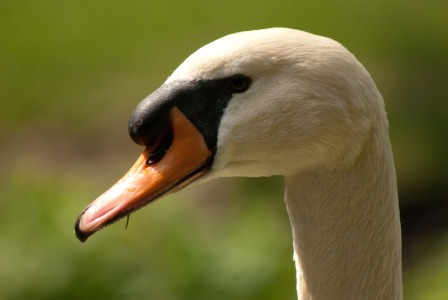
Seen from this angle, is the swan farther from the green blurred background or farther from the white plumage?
the green blurred background

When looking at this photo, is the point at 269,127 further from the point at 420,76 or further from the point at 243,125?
the point at 420,76

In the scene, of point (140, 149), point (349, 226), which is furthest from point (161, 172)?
point (140, 149)

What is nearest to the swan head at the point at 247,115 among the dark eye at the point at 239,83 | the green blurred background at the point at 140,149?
the dark eye at the point at 239,83

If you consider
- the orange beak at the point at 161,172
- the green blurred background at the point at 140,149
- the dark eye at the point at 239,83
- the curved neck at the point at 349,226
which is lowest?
the green blurred background at the point at 140,149

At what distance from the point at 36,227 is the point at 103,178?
1.04 metres

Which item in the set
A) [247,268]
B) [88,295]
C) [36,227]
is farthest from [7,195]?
[247,268]

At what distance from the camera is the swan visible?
1.58 metres

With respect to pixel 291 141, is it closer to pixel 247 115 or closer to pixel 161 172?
pixel 247 115

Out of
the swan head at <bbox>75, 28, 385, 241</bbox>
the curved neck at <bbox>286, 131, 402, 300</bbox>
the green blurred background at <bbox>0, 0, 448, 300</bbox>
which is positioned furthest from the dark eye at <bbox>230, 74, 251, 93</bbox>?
the green blurred background at <bbox>0, 0, 448, 300</bbox>

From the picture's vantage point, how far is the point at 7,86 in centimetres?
540

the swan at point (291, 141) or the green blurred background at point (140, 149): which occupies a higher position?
the swan at point (291, 141)

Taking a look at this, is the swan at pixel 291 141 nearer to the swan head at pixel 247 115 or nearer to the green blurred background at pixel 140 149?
the swan head at pixel 247 115

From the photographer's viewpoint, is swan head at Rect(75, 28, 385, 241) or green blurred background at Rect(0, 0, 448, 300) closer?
swan head at Rect(75, 28, 385, 241)

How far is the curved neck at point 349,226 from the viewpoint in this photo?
5.36ft
